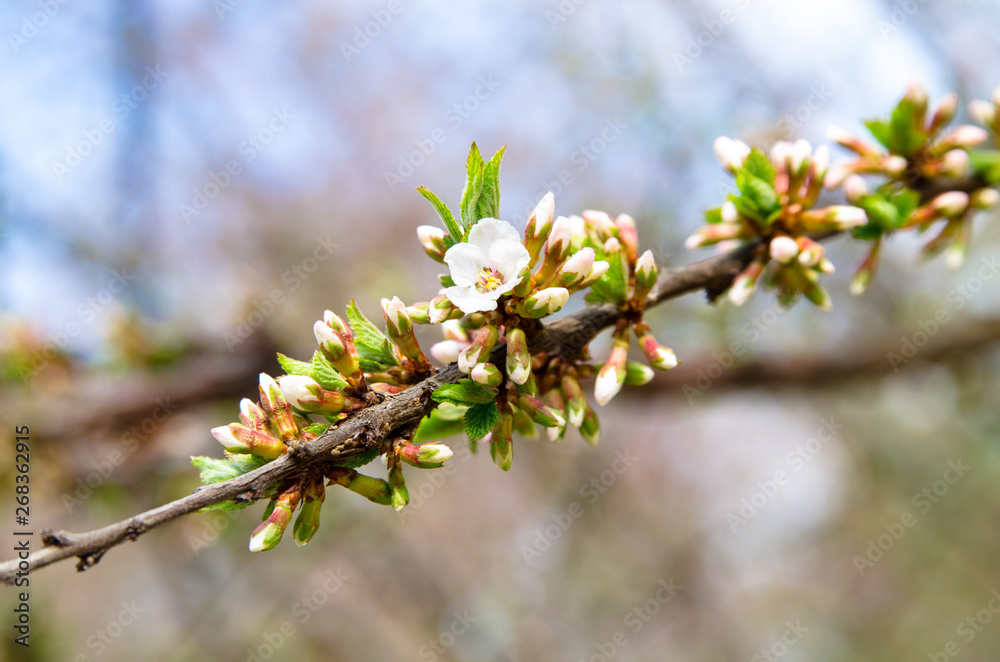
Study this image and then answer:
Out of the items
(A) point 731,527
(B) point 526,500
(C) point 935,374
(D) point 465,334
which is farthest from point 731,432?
(D) point 465,334

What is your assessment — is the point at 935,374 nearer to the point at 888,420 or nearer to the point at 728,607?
the point at 888,420

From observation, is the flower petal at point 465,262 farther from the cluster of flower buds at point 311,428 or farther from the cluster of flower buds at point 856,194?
the cluster of flower buds at point 856,194

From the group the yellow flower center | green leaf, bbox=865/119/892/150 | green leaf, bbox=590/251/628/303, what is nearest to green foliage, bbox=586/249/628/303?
green leaf, bbox=590/251/628/303

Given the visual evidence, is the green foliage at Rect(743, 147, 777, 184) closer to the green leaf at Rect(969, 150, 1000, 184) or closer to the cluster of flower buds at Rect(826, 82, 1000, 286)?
the cluster of flower buds at Rect(826, 82, 1000, 286)

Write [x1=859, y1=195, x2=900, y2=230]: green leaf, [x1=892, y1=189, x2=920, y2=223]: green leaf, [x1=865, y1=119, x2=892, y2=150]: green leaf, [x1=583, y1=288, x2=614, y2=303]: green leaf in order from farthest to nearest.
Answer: [x1=865, y1=119, x2=892, y2=150]: green leaf → [x1=892, y1=189, x2=920, y2=223]: green leaf → [x1=859, y1=195, x2=900, y2=230]: green leaf → [x1=583, y1=288, x2=614, y2=303]: green leaf

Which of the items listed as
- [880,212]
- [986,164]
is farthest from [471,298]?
[986,164]

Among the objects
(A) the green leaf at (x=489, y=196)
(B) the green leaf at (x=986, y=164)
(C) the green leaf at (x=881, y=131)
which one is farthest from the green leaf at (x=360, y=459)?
(B) the green leaf at (x=986, y=164)
